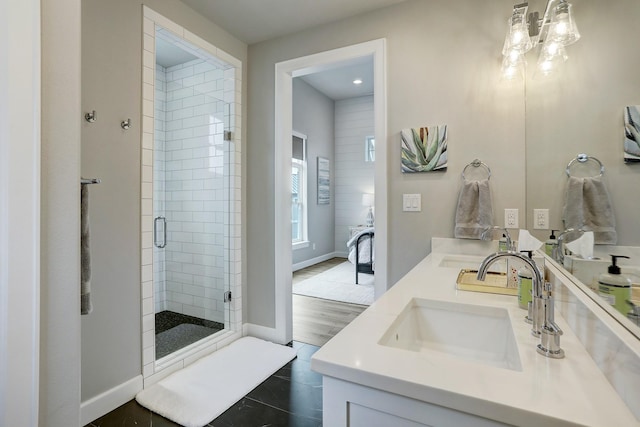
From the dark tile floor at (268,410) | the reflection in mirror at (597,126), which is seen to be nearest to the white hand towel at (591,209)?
the reflection in mirror at (597,126)

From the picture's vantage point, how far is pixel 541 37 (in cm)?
157

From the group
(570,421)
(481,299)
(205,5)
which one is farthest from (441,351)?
(205,5)

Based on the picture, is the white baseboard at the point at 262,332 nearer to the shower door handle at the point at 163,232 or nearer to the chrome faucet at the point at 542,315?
the shower door handle at the point at 163,232

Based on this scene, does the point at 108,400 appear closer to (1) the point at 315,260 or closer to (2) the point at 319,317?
(2) the point at 319,317

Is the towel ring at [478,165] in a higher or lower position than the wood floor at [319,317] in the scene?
higher

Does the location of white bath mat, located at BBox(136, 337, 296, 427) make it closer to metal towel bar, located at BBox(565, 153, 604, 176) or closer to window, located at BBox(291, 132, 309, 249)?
metal towel bar, located at BBox(565, 153, 604, 176)

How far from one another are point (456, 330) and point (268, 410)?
4.38ft

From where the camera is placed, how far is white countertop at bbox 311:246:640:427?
549mm

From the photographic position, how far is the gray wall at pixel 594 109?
732mm

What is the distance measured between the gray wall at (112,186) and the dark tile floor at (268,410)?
0.20m

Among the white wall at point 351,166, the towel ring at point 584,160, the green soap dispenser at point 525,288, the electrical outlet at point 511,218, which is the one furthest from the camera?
the white wall at point 351,166

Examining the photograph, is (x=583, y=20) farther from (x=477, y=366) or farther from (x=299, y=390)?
(x=299, y=390)

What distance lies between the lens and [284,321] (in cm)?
277

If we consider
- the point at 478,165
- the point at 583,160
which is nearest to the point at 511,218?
the point at 478,165
